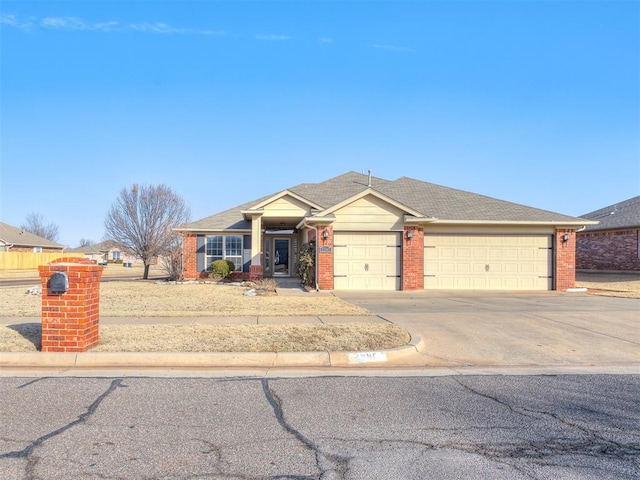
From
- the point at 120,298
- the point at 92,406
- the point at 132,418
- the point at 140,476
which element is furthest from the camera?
the point at 120,298

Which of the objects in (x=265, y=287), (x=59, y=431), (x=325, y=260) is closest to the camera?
(x=59, y=431)

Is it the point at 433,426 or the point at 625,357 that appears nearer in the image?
the point at 433,426

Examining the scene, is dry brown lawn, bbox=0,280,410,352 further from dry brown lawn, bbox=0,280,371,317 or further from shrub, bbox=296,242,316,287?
shrub, bbox=296,242,316,287

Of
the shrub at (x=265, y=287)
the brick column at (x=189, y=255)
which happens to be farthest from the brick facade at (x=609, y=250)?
the brick column at (x=189, y=255)

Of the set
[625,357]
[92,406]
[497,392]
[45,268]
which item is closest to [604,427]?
[497,392]

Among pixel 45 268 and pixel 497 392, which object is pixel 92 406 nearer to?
pixel 45 268

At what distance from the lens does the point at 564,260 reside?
19.2 meters

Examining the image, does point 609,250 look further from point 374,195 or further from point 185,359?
point 185,359

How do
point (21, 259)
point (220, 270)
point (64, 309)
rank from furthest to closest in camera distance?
1. point (21, 259)
2. point (220, 270)
3. point (64, 309)

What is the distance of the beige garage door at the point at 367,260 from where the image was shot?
18.4 meters

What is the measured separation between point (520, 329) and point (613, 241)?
20.4 metres

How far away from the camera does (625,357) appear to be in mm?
7547

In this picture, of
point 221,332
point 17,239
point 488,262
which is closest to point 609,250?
point 488,262

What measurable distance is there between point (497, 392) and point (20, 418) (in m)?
5.25
